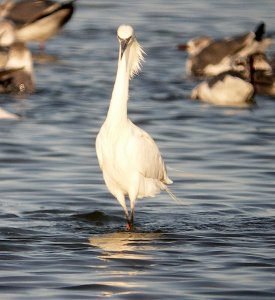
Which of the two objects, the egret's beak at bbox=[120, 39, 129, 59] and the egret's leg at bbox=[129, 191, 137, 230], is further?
the egret's leg at bbox=[129, 191, 137, 230]

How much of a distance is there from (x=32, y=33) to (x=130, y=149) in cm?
1195

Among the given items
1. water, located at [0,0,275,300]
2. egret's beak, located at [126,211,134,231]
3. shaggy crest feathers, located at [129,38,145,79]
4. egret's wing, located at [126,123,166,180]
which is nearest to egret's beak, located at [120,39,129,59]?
shaggy crest feathers, located at [129,38,145,79]

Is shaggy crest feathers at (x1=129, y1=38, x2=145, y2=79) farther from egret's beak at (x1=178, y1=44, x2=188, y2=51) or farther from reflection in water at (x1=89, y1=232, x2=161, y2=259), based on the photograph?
egret's beak at (x1=178, y1=44, x2=188, y2=51)

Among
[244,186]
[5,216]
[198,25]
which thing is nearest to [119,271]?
[5,216]

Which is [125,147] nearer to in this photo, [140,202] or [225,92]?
[140,202]

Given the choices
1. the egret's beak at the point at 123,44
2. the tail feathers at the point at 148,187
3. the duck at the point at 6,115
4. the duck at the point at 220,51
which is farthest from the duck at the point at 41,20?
the egret's beak at the point at 123,44

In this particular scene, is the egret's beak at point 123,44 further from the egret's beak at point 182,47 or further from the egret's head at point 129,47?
the egret's beak at point 182,47

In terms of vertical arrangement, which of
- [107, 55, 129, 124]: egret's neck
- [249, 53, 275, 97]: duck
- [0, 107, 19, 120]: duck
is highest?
[107, 55, 129, 124]: egret's neck

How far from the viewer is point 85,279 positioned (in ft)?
25.8

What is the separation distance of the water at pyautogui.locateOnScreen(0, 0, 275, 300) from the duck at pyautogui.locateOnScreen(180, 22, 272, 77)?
38 cm

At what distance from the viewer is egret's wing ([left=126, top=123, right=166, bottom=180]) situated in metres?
9.16

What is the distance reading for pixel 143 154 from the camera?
30.3 feet

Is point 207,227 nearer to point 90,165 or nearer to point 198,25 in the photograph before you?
point 90,165

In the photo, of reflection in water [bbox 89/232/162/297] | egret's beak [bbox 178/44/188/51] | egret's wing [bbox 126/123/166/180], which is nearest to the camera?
reflection in water [bbox 89/232/162/297]
